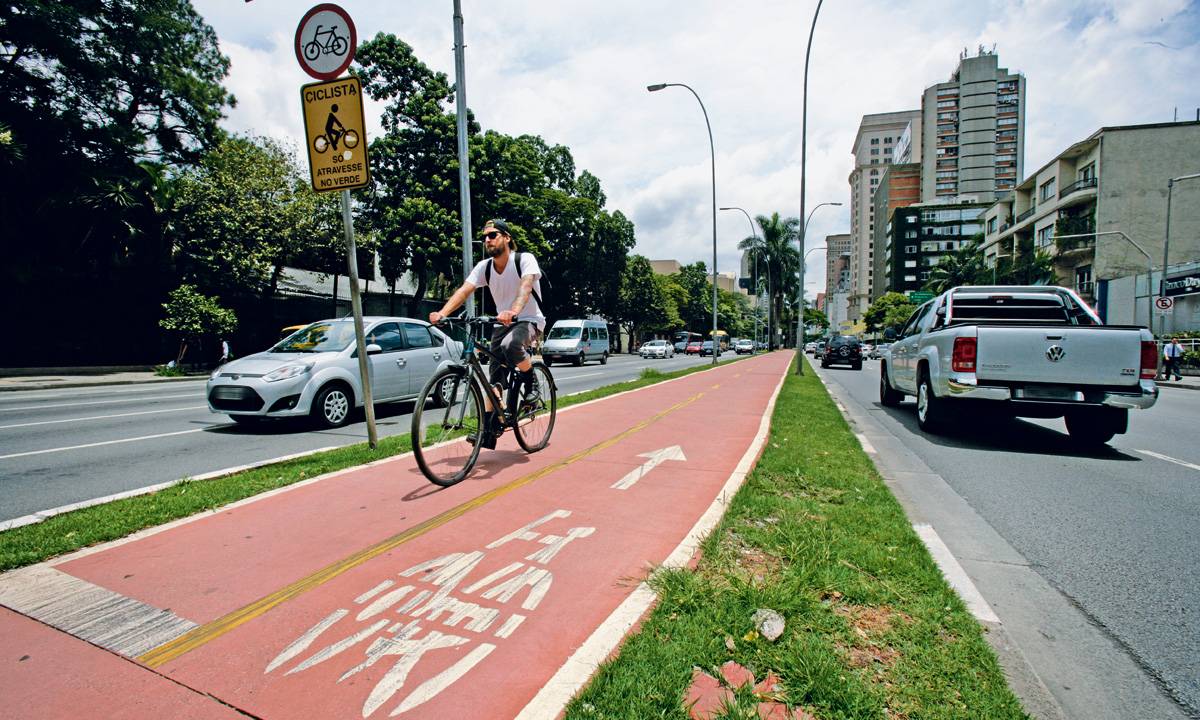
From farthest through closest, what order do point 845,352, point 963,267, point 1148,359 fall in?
point 963,267 → point 845,352 → point 1148,359

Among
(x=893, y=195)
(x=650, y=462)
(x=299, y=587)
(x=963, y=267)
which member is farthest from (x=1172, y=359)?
(x=893, y=195)

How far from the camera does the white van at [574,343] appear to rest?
27391mm

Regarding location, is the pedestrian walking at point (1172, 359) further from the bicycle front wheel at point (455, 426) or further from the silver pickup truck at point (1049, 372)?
the bicycle front wheel at point (455, 426)

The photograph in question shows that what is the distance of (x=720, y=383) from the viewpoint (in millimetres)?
14945

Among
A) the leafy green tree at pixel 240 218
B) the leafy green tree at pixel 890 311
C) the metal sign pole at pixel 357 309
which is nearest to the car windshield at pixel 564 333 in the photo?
the leafy green tree at pixel 240 218

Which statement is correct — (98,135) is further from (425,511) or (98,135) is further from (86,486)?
(425,511)

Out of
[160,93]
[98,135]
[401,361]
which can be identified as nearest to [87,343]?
[98,135]

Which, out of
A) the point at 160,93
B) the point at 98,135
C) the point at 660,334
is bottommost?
the point at 660,334

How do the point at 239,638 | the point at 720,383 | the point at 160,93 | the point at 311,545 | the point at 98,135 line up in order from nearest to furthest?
the point at 239,638
the point at 311,545
the point at 720,383
the point at 98,135
the point at 160,93

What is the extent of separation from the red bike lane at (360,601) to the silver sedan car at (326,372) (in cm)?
367

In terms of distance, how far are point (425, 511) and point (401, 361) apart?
578 cm

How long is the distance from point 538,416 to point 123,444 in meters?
5.46

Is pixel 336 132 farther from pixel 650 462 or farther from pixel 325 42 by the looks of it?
pixel 650 462

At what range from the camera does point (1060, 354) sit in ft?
21.2
